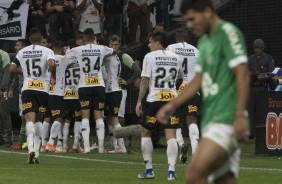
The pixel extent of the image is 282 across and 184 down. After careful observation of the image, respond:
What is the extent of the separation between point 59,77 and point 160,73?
7850mm

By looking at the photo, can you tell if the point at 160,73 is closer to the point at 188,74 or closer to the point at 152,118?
the point at 152,118

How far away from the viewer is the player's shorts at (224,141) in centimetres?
877

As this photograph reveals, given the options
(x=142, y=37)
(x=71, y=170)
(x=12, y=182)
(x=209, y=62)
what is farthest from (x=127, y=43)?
(x=209, y=62)

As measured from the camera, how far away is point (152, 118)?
54.3 ft

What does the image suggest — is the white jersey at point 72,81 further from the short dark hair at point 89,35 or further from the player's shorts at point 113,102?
the short dark hair at point 89,35

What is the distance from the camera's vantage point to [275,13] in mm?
28578

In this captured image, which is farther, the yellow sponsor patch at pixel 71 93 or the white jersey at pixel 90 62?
the yellow sponsor patch at pixel 71 93

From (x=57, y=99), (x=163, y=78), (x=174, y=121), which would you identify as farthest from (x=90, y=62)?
(x=174, y=121)

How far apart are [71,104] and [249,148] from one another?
14.5 ft

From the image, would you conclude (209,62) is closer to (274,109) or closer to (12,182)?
(12,182)

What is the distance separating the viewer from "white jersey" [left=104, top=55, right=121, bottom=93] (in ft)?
78.3

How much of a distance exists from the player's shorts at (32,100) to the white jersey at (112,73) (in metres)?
3.86

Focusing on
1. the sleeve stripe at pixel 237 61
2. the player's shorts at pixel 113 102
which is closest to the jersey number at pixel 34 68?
the player's shorts at pixel 113 102

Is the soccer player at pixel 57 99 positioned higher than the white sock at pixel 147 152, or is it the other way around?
the soccer player at pixel 57 99
